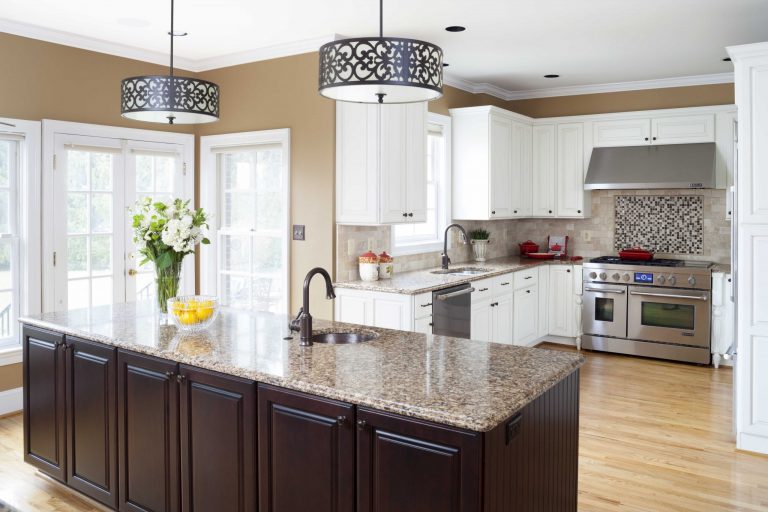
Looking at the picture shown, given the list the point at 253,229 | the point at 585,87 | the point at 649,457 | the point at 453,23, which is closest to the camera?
the point at 649,457

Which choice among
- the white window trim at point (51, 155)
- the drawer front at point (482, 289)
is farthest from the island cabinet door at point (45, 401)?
the drawer front at point (482, 289)

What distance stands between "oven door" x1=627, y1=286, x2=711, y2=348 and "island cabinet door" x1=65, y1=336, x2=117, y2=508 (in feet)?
15.9

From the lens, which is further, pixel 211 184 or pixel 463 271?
pixel 463 271

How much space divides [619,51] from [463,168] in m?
1.75

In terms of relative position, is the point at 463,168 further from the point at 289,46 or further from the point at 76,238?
the point at 76,238

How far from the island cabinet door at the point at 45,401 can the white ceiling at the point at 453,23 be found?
6.87 feet

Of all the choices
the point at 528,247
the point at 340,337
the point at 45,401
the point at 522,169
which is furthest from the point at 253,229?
the point at 528,247

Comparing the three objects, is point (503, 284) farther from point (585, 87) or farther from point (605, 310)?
point (585, 87)

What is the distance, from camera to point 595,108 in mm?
6840

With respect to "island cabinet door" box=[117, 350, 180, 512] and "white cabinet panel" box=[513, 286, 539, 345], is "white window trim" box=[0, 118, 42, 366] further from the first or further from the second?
"white cabinet panel" box=[513, 286, 539, 345]

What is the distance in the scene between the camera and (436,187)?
627 centimetres

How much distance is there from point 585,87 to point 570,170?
0.87 m

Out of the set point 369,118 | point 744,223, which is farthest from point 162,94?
point 744,223

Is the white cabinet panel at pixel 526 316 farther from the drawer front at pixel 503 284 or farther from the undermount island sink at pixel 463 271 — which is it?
the undermount island sink at pixel 463 271
